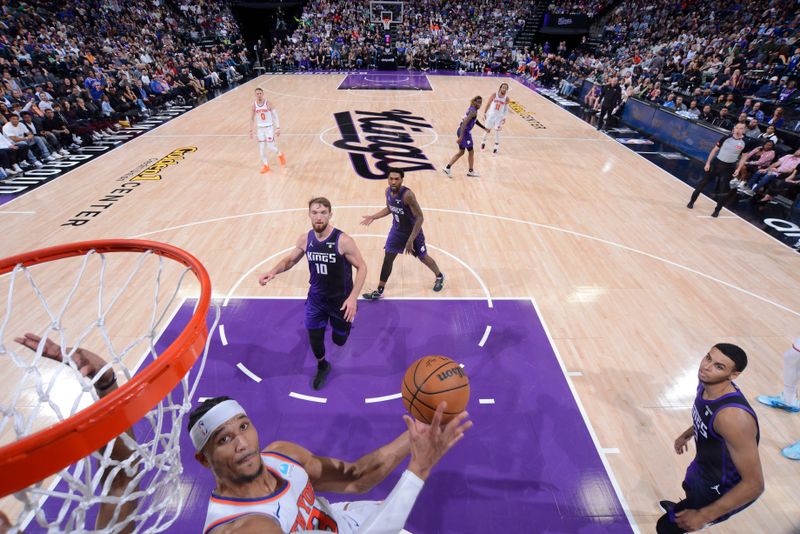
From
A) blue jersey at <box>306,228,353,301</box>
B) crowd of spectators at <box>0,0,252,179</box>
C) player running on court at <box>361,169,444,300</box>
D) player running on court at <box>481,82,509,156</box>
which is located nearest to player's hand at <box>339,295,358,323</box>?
blue jersey at <box>306,228,353,301</box>

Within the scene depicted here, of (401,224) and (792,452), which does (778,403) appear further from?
(401,224)

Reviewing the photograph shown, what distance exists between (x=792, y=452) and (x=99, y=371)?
5353mm

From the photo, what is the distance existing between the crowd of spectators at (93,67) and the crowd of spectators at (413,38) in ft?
13.3

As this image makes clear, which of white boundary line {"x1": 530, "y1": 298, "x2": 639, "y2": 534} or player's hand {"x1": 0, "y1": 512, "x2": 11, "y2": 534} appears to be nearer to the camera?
player's hand {"x1": 0, "y1": 512, "x2": 11, "y2": 534}

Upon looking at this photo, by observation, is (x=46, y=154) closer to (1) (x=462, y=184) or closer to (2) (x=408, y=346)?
(1) (x=462, y=184)

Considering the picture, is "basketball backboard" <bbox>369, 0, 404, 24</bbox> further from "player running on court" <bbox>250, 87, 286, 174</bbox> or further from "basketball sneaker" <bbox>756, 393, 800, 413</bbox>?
"basketball sneaker" <bbox>756, 393, 800, 413</bbox>

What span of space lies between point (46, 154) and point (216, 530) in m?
12.5

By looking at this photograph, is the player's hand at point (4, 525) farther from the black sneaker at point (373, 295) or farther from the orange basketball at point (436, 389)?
the black sneaker at point (373, 295)

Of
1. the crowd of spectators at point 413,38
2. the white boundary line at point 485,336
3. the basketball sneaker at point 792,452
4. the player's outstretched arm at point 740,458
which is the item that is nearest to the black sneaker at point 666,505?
the player's outstretched arm at point 740,458

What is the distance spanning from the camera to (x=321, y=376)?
4.53m

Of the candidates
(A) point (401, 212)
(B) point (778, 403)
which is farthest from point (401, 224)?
(B) point (778, 403)

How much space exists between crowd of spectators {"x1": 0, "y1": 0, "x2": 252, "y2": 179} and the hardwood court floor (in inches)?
57.6

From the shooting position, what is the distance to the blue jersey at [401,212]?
5.19 meters

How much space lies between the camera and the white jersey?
928cm
